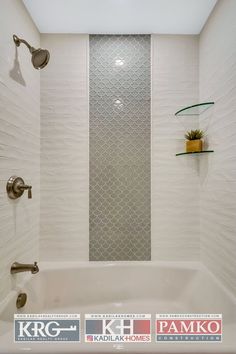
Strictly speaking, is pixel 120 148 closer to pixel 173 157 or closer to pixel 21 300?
pixel 173 157

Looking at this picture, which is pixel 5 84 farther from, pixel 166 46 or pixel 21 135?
pixel 166 46

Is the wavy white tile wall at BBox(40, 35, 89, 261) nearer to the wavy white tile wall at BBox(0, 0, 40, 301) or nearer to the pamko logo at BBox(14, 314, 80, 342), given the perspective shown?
the wavy white tile wall at BBox(0, 0, 40, 301)

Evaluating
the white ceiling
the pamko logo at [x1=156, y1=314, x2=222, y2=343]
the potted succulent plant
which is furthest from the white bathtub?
the white ceiling

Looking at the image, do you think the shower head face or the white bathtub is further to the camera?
the white bathtub

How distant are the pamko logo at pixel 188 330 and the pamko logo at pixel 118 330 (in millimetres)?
65

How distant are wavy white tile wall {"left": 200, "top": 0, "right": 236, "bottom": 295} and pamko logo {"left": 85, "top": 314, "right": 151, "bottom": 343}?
58 cm

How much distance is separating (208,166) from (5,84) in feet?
4.52

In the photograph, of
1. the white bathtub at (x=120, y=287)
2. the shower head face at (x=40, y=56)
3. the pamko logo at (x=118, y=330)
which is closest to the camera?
the pamko logo at (x=118, y=330)

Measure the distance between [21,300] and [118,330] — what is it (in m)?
0.63

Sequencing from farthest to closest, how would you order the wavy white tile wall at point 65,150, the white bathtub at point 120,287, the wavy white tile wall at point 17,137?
1. the wavy white tile wall at point 65,150
2. the white bathtub at point 120,287
3. the wavy white tile wall at point 17,137

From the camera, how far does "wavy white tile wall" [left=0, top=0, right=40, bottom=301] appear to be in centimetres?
124

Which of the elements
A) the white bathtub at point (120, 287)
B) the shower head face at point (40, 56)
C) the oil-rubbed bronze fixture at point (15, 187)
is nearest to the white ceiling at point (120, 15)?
the shower head face at point (40, 56)

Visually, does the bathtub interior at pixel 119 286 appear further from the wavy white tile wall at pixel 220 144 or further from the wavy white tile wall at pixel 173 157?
the wavy white tile wall at pixel 220 144

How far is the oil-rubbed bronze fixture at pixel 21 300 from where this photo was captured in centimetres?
130
